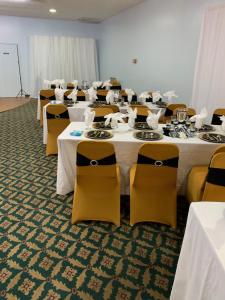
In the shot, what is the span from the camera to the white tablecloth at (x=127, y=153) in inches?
92.7

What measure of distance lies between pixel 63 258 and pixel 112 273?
41cm

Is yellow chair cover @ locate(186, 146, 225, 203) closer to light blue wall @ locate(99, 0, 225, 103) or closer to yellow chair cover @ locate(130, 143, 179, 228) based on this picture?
yellow chair cover @ locate(130, 143, 179, 228)

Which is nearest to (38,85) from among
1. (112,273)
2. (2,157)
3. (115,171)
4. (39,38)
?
(39,38)

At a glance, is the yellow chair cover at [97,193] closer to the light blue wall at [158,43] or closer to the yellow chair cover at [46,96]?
the light blue wall at [158,43]

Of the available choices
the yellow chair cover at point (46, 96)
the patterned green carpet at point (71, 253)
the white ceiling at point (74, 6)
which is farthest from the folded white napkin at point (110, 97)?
the white ceiling at point (74, 6)

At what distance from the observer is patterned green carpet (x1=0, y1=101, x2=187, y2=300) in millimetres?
1642

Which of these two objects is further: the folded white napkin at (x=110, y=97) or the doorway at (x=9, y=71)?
the doorway at (x=9, y=71)

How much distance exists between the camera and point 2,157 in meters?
3.72

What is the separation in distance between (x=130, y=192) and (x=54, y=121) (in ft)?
6.39

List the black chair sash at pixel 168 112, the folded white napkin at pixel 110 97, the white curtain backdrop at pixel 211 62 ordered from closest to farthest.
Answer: the white curtain backdrop at pixel 211 62, the black chair sash at pixel 168 112, the folded white napkin at pixel 110 97

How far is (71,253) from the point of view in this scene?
1.93m

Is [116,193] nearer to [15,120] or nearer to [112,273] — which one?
[112,273]

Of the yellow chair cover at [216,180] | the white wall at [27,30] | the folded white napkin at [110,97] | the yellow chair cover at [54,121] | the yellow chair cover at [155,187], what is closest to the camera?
the yellow chair cover at [216,180]

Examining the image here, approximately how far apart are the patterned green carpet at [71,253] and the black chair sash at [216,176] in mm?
634
